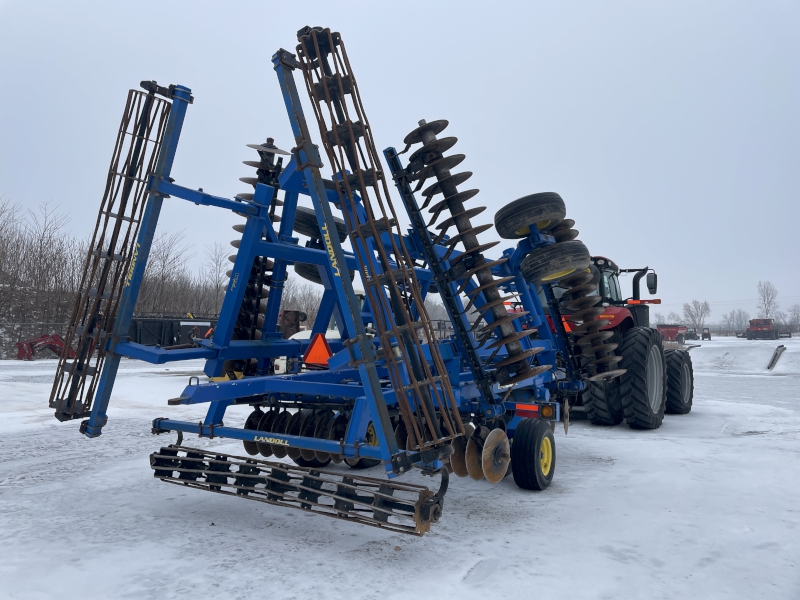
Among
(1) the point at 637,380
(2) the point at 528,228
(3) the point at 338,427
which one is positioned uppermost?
(2) the point at 528,228

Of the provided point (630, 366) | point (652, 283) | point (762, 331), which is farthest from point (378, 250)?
point (762, 331)

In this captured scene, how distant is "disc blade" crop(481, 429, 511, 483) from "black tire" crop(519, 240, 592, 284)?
143cm

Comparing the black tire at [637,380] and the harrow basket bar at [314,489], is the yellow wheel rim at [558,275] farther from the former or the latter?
the black tire at [637,380]

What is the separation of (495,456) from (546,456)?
92 cm

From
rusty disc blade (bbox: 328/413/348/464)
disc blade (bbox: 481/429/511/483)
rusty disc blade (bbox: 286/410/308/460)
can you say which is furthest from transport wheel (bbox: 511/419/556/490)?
rusty disc blade (bbox: 286/410/308/460)

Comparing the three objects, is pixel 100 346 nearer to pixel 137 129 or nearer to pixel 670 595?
pixel 137 129

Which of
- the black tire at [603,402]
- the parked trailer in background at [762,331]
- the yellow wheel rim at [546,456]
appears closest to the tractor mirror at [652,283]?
the black tire at [603,402]

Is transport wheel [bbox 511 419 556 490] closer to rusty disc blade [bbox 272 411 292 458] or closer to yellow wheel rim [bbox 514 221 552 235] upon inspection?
yellow wheel rim [bbox 514 221 552 235]

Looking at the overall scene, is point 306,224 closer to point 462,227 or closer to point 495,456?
point 462,227

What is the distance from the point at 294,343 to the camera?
5211 mm

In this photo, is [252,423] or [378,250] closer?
[378,250]

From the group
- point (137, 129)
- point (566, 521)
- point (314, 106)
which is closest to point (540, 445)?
point (566, 521)

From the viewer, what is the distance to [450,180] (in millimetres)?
4270

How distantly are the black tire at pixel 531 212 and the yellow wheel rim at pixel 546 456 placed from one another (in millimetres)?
1728
